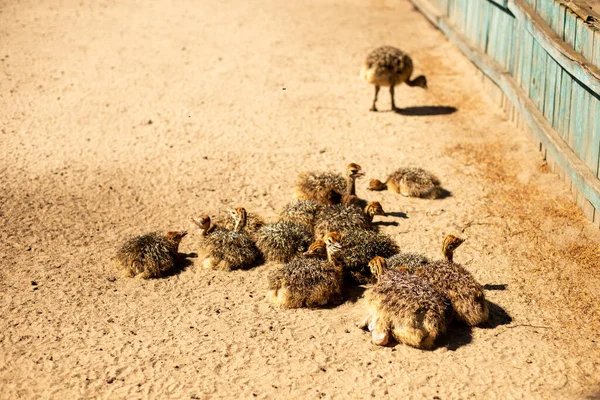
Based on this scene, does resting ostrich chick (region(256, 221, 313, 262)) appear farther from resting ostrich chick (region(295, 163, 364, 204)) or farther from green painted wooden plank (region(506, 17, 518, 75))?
green painted wooden plank (region(506, 17, 518, 75))

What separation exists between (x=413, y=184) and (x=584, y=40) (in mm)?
2702

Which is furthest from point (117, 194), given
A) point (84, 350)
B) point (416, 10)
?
point (416, 10)

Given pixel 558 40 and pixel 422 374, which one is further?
pixel 558 40

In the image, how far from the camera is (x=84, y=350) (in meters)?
7.74

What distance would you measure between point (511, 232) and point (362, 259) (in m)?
2.28

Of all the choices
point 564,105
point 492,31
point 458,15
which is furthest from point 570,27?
point 458,15

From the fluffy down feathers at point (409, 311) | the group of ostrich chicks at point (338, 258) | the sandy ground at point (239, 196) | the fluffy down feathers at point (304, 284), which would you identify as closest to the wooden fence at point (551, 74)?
the sandy ground at point (239, 196)

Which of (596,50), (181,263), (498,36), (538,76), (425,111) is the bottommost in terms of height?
(181,263)

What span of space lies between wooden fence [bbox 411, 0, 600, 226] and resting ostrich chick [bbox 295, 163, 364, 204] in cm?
271

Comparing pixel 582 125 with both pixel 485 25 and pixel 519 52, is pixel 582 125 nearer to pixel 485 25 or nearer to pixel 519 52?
pixel 519 52

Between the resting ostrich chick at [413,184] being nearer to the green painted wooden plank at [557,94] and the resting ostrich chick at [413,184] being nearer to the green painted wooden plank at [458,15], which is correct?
the green painted wooden plank at [557,94]

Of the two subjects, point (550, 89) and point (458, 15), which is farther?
point (458, 15)

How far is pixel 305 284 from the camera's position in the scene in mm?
8234

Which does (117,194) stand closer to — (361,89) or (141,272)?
(141,272)
